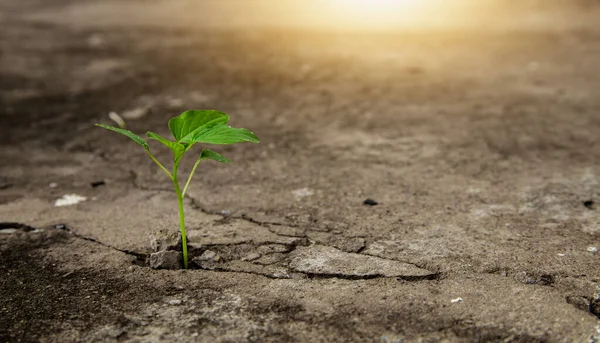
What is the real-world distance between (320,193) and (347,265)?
0.75 m

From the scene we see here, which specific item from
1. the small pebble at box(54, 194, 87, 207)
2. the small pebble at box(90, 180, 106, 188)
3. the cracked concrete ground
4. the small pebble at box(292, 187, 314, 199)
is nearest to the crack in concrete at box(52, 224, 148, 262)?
the cracked concrete ground

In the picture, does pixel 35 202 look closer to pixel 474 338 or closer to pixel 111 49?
pixel 474 338

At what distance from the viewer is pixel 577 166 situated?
316cm

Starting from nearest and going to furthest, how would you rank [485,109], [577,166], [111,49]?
1. [577,166]
2. [485,109]
3. [111,49]

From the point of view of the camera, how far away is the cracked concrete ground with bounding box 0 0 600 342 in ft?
6.44

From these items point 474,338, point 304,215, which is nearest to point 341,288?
point 474,338

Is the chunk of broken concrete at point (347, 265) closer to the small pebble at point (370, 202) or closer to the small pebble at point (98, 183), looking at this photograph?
the small pebble at point (370, 202)

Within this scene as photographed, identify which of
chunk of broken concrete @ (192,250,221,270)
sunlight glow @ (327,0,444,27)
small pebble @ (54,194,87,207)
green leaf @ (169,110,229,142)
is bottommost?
chunk of broken concrete @ (192,250,221,270)

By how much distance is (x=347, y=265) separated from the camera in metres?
2.26

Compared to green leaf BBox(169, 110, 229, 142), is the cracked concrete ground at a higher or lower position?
lower

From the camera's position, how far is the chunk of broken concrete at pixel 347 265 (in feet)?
7.17

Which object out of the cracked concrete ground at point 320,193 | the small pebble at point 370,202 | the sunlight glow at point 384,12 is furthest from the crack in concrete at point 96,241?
the sunlight glow at point 384,12

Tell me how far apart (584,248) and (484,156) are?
3.55ft

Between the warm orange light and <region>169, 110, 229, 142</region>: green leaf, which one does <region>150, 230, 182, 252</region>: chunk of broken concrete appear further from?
the warm orange light
